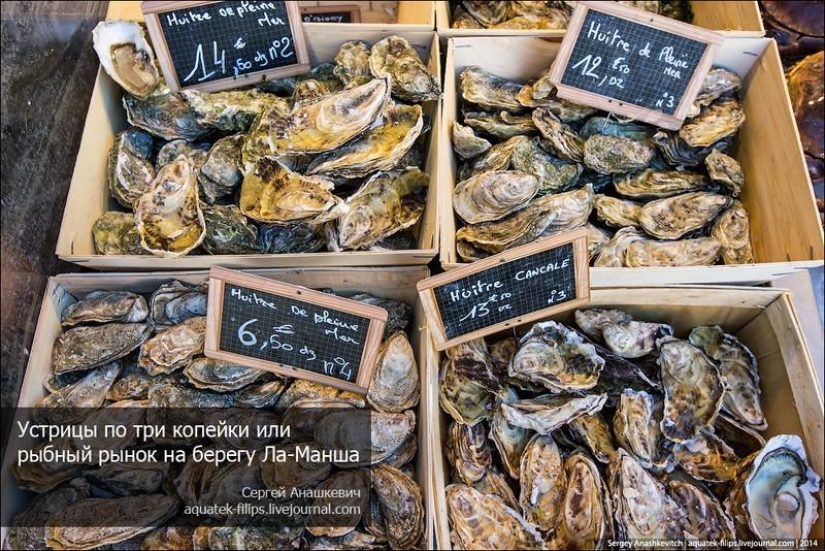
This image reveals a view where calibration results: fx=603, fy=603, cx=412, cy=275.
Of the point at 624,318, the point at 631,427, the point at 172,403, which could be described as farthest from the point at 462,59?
the point at 172,403

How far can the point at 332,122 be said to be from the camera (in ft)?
4.67

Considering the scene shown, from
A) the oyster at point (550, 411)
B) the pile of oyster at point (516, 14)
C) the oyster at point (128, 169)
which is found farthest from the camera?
the pile of oyster at point (516, 14)

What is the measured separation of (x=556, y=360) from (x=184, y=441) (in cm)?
87

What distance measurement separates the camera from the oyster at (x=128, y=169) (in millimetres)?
1657

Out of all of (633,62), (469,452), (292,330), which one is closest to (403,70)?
(633,62)

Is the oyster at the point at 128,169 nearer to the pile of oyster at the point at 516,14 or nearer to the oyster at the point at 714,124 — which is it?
the pile of oyster at the point at 516,14

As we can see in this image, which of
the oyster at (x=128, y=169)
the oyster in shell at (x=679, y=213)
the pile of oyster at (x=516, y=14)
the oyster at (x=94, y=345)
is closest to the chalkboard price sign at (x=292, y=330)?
the oyster at (x=94, y=345)

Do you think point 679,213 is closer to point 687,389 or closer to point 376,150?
point 687,389

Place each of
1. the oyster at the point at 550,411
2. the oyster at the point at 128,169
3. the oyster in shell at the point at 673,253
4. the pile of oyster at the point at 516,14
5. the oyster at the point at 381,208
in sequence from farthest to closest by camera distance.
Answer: the pile of oyster at the point at 516,14, the oyster at the point at 128,169, the oyster in shell at the point at 673,253, the oyster at the point at 381,208, the oyster at the point at 550,411

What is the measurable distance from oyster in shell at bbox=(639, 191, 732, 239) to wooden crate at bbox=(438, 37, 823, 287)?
14cm

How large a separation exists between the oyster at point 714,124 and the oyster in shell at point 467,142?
54cm

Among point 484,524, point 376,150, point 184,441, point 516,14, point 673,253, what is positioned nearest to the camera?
point 484,524

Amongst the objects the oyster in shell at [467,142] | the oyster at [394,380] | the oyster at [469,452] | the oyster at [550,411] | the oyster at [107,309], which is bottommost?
the oyster at [469,452]

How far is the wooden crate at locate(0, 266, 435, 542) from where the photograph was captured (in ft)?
4.32
